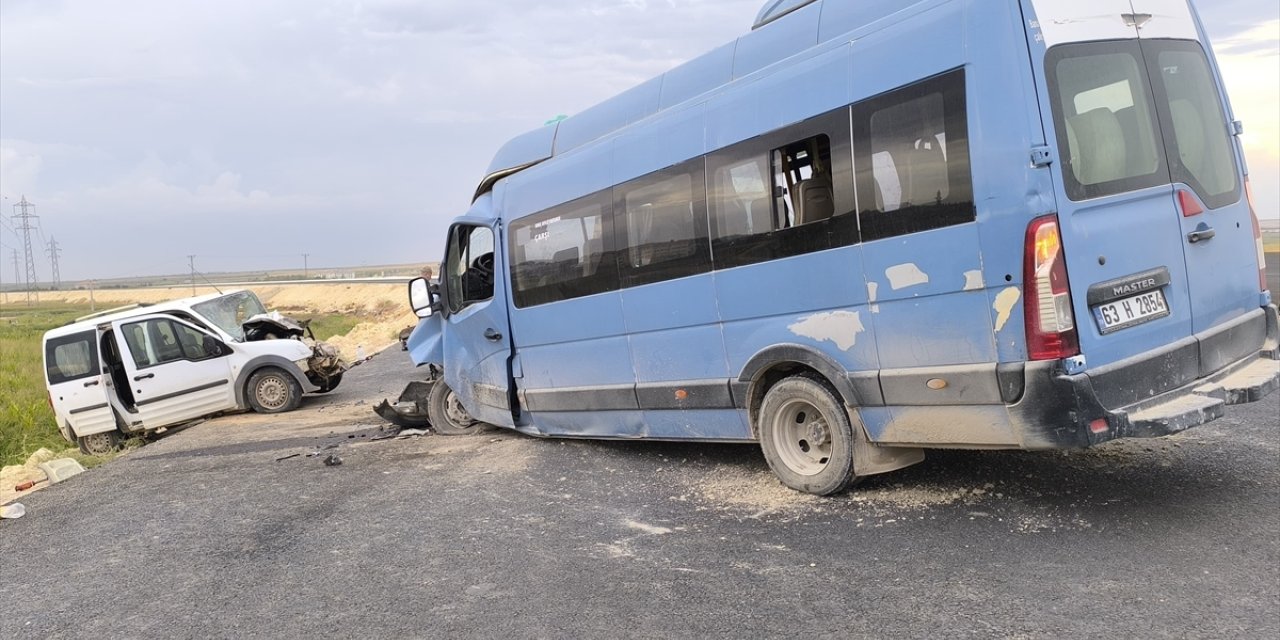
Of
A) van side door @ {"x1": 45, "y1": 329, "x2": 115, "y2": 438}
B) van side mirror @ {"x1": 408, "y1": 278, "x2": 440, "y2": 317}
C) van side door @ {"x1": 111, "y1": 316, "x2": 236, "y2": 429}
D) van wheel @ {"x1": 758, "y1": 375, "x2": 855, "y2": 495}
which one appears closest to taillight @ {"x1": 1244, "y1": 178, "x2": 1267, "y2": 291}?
van wheel @ {"x1": 758, "y1": 375, "x2": 855, "y2": 495}

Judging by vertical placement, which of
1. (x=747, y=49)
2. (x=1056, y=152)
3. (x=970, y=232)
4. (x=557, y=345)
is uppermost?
(x=747, y=49)

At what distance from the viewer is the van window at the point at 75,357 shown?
1305cm

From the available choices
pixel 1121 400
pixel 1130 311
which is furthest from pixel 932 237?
pixel 1121 400

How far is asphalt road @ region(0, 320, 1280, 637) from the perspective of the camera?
4.00m

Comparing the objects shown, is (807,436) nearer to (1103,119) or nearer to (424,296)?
(1103,119)

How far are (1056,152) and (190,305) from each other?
1321 cm

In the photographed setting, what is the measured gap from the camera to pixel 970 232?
4.55 m

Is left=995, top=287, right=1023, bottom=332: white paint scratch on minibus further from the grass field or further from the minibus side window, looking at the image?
the grass field

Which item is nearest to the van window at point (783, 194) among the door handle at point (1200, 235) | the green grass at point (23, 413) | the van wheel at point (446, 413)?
the door handle at point (1200, 235)

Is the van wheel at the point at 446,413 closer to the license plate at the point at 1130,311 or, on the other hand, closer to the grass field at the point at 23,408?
the grass field at the point at 23,408

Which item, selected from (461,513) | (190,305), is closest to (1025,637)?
(461,513)

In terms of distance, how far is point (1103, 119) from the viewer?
466 centimetres

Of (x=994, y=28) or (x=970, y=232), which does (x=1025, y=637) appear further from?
(x=994, y=28)

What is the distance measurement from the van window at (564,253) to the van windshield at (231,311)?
782 cm
